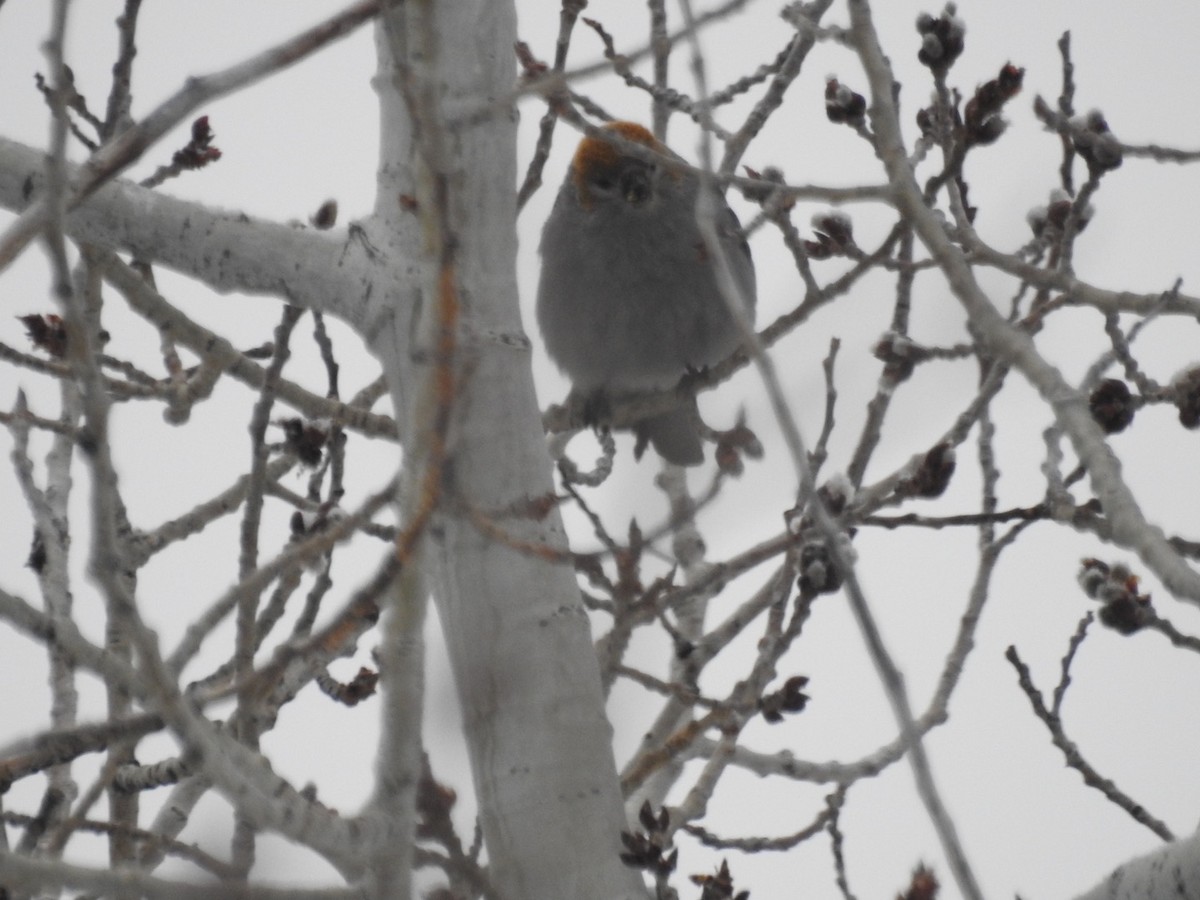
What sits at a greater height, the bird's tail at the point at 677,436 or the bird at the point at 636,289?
the bird at the point at 636,289

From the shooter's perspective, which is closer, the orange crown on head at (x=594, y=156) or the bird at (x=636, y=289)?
the bird at (x=636, y=289)

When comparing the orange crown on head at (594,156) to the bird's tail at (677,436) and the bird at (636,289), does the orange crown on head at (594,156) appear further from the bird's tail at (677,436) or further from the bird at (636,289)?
the bird's tail at (677,436)

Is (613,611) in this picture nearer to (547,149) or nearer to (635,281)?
(547,149)

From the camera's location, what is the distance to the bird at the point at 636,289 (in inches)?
194

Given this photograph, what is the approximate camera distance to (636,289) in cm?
495

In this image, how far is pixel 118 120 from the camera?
10.4 feet

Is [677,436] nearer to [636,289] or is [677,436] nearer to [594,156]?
[636,289]

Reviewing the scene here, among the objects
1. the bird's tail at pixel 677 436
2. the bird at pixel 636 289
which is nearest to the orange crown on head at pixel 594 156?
the bird at pixel 636 289

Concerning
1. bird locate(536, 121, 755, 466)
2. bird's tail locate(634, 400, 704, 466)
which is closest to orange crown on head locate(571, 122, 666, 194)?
bird locate(536, 121, 755, 466)

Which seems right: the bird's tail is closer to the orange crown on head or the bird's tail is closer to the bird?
the bird

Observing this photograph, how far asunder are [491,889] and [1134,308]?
49.6 inches

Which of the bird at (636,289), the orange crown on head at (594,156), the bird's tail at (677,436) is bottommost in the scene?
the bird's tail at (677,436)

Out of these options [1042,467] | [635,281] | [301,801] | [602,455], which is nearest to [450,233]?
[301,801]

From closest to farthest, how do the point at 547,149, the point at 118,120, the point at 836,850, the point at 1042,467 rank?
the point at 1042,467 → the point at 836,850 → the point at 118,120 → the point at 547,149
